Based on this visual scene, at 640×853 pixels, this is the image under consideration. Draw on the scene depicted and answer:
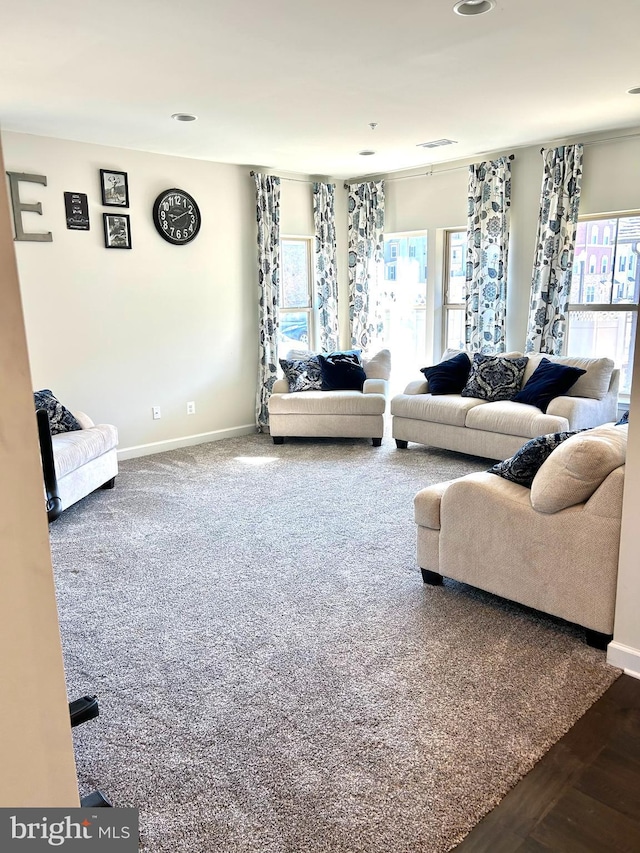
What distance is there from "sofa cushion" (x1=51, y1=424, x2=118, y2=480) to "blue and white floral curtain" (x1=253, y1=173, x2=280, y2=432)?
6.62ft

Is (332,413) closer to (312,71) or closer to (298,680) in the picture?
(312,71)

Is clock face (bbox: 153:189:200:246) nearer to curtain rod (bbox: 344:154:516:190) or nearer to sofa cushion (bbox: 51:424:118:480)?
sofa cushion (bbox: 51:424:118:480)

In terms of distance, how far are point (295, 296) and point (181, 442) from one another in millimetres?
2095

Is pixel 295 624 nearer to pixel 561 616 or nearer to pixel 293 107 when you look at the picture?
pixel 561 616

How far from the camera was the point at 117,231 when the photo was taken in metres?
5.40

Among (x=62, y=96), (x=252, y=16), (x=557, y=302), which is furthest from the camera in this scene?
(x=557, y=302)

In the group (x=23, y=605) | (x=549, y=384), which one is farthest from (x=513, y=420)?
(x=23, y=605)

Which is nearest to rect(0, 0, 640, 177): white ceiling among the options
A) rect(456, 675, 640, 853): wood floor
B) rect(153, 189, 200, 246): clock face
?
rect(153, 189, 200, 246): clock face

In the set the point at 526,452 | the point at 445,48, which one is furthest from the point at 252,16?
the point at 526,452

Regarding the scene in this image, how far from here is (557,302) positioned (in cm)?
561

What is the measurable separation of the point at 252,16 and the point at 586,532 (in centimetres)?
257

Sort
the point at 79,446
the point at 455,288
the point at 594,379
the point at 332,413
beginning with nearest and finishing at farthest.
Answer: the point at 79,446, the point at 594,379, the point at 332,413, the point at 455,288

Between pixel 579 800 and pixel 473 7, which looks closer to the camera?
pixel 579 800

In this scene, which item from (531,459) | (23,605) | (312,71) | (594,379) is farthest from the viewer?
(594,379)
